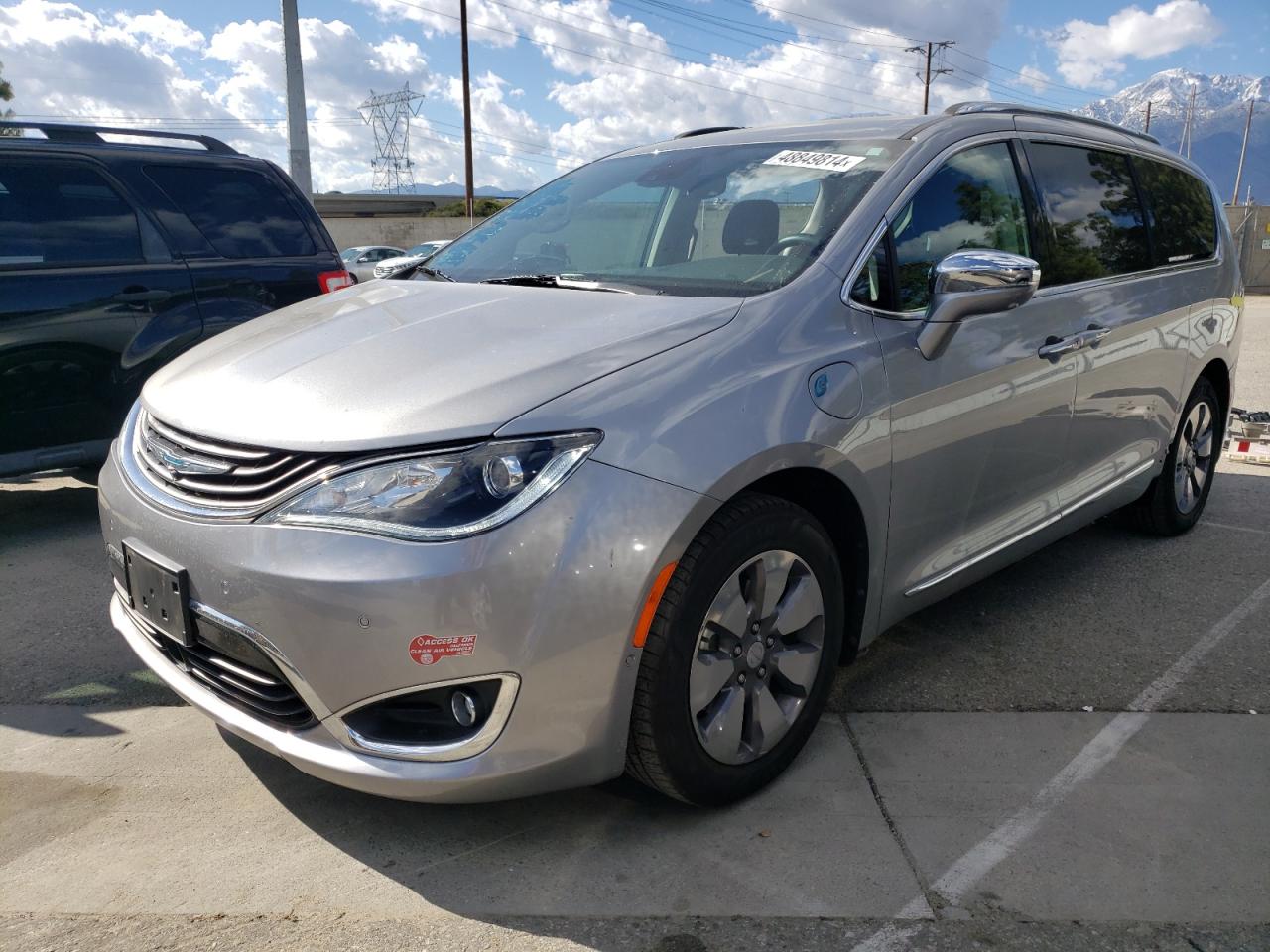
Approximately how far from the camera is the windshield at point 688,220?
2.96 meters

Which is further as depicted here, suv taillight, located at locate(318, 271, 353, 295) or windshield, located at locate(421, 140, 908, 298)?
suv taillight, located at locate(318, 271, 353, 295)

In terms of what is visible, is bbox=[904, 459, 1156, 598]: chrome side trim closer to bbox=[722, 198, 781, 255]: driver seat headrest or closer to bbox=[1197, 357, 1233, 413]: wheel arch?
bbox=[1197, 357, 1233, 413]: wheel arch

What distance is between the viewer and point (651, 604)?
2246 mm

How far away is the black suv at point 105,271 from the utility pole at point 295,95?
10.1 m

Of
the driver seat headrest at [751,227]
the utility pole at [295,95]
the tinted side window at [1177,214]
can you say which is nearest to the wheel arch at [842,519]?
the driver seat headrest at [751,227]

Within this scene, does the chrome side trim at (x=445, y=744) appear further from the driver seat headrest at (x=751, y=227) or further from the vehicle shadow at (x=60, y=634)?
the driver seat headrest at (x=751, y=227)

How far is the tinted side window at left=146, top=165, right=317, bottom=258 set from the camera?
5402 millimetres

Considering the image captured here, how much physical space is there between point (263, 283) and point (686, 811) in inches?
158

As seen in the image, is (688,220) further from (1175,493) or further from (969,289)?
(1175,493)

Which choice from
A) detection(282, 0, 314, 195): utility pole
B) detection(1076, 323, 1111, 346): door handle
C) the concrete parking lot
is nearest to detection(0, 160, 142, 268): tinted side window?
the concrete parking lot

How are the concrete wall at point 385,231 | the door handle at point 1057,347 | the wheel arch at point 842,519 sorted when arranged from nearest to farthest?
the wheel arch at point 842,519
the door handle at point 1057,347
the concrete wall at point 385,231

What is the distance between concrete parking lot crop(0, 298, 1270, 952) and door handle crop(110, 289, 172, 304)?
191 cm

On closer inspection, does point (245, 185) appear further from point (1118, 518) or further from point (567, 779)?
point (1118, 518)

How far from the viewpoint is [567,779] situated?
2303 millimetres
